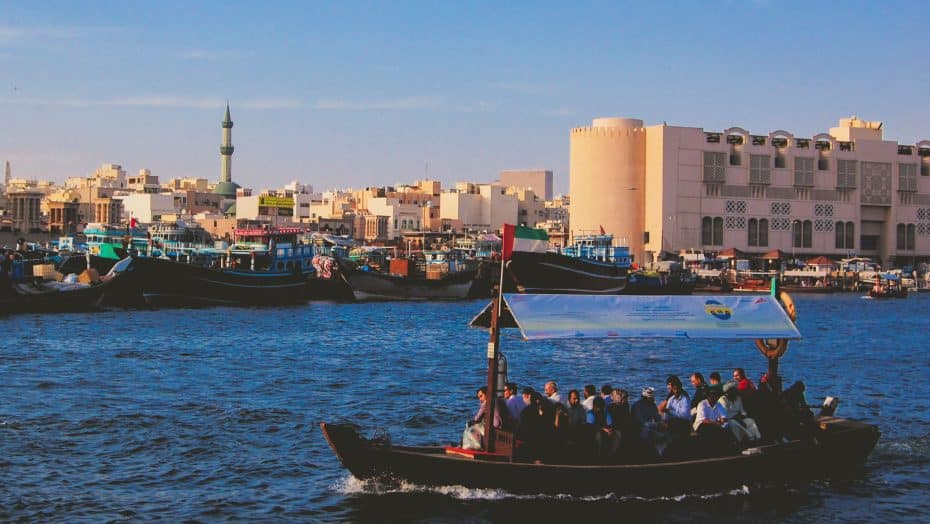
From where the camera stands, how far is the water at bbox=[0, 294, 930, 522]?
1895 cm

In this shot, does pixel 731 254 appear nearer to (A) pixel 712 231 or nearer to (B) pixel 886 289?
(A) pixel 712 231

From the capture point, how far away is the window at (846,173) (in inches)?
4830

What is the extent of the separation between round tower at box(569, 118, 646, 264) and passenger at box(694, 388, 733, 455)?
313 ft

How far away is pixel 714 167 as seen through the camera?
384 feet

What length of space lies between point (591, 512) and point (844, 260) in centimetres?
10743

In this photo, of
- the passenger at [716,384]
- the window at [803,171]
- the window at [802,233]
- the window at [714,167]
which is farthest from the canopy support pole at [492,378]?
the window at [802,233]

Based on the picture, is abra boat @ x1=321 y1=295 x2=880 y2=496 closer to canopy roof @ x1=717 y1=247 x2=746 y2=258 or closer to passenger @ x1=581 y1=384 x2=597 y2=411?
passenger @ x1=581 y1=384 x2=597 y2=411

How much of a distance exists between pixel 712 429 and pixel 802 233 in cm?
10686

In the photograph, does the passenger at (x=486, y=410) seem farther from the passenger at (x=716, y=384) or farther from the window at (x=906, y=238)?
the window at (x=906, y=238)

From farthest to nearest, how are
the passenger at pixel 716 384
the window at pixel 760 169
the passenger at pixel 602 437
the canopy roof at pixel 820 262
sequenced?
the window at pixel 760 169, the canopy roof at pixel 820 262, the passenger at pixel 716 384, the passenger at pixel 602 437

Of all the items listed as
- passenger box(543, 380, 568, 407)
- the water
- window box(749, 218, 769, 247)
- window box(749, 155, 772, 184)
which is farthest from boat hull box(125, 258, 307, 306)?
window box(749, 218, 769, 247)

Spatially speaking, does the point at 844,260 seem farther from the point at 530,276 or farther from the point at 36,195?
the point at 36,195

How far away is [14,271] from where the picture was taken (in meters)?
62.2

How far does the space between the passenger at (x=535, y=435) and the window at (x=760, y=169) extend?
104m
